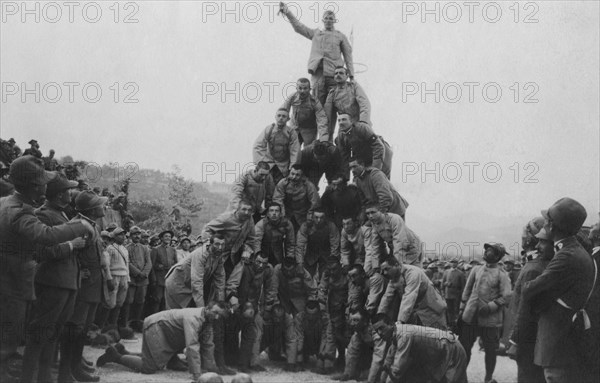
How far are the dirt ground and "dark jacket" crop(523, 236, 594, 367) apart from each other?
506cm

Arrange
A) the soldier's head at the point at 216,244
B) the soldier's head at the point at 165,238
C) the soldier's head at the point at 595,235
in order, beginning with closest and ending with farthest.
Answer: the soldier's head at the point at 595,235, the soldier's head at the point at 216,244, the soldier's head at the point at 165,238

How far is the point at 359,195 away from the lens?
1158cm

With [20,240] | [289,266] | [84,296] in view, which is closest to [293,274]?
[289,266]

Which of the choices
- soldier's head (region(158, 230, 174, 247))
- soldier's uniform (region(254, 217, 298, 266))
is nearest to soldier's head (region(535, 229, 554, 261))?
soldier's uniform (region(254, 217, 298, 266))

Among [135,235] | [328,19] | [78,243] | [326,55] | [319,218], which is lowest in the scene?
[135,235]

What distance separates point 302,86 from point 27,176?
7341mm

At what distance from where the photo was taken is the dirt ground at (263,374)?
8.51 metres

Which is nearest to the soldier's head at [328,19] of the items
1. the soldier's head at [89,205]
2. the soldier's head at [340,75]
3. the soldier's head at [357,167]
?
the soldier's head at [340,75]

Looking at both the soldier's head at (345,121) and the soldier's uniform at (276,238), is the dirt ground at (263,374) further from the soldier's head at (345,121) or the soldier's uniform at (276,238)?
the soldier's head at (345,121)

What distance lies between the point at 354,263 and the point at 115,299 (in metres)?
4.21

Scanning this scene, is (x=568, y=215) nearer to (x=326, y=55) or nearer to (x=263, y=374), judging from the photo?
(x=263, y=374)

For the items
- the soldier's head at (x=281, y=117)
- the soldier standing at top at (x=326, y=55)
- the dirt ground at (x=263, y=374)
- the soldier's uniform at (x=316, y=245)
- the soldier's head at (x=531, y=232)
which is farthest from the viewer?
the soldier standing at top at (x=326, y=55)

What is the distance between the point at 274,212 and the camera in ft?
35.6

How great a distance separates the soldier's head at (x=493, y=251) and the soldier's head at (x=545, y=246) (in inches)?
154
